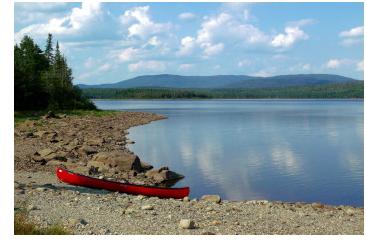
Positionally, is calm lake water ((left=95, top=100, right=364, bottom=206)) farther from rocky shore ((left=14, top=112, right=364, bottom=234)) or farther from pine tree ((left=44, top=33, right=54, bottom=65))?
pine tree ((left=44, top=33, right=54, bottom=65))

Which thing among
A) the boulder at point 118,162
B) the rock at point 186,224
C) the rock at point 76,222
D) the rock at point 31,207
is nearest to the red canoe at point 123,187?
the boulder at point 118,162

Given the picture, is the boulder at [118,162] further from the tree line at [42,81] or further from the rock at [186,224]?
the tree line at [42,81]

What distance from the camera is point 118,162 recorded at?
2794cm

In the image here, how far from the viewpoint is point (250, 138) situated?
5369cm

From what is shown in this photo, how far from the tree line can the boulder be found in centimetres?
3956

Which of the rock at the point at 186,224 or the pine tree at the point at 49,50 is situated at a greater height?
the pine tree at the point at 49,50

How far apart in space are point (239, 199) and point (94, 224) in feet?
35.7

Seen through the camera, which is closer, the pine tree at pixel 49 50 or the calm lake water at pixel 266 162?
the calm lake water at pixel 266 162

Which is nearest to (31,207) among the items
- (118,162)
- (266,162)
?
(118,162)

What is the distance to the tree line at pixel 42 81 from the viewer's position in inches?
2660

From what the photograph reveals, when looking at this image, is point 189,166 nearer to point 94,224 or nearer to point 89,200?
point 89,200

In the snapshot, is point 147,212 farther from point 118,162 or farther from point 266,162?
point 266,162

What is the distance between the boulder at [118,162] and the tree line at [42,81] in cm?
3956
